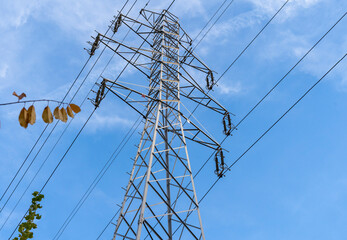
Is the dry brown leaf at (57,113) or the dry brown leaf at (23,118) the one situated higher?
the dry brown leaf at (57,113)

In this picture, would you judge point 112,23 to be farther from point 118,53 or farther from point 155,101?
point 155,101

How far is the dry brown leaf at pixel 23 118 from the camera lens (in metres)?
3.32

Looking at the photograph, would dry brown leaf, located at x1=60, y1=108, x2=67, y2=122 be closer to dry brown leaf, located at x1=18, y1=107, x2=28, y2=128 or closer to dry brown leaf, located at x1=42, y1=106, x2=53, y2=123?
dry brown leaf, located at x1=42, y1=106, x2=53, y2=123

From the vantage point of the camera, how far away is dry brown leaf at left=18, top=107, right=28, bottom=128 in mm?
3317

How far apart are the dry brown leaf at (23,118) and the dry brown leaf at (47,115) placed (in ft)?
0.52

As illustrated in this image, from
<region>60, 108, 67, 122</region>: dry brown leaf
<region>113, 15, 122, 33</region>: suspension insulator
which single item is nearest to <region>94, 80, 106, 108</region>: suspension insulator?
<region>113, 15, 122, 33</region>: suspension insulator

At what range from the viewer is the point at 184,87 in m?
12.1

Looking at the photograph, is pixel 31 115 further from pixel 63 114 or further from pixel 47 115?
pixel 63 114

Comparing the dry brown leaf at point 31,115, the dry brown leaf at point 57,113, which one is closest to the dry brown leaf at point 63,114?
the dry brown leaf at point 57,113

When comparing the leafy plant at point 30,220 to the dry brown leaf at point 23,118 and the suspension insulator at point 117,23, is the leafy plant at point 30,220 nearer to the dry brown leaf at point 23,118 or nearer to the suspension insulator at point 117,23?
the dry brown leaf at point 23,118

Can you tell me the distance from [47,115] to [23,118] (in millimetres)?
218

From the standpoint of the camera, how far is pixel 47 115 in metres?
3.45

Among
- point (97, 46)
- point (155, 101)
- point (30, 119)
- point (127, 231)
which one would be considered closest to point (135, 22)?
point (97, 46)

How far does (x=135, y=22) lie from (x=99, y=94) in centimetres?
432
